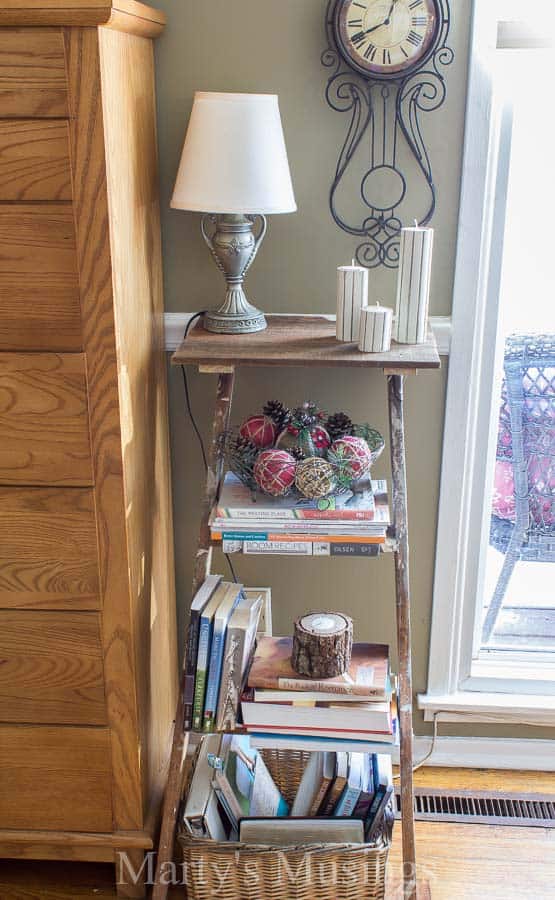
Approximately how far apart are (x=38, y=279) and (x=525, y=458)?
1.13 m

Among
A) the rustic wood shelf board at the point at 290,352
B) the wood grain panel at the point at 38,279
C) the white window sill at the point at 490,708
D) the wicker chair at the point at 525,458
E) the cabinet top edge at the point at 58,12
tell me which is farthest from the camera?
the white window sill at the point at 490,708

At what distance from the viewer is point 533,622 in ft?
6.93

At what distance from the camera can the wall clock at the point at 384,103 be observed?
157cm

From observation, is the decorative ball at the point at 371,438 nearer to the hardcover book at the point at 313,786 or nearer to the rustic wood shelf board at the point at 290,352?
the rustic wood shelf board at the point at 290,352

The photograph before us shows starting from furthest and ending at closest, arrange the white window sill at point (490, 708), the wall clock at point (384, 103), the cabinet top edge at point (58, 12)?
the white window sill at point (490, 708)
the wall clock at point (384, 103)
the cabinet top edge at point (58, 12)

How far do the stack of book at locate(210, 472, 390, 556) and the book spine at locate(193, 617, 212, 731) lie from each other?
16cm

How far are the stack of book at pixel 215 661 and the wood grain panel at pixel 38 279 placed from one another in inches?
20.8

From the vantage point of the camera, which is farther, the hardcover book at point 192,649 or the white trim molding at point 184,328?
the white trim molding at point 184,328

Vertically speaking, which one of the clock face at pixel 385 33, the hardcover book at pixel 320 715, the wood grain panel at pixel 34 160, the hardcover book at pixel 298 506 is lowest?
the hardcover book at pixel 320 715

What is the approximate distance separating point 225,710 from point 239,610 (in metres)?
0.18

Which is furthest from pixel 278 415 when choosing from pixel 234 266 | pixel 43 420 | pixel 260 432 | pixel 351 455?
pixel 43 420

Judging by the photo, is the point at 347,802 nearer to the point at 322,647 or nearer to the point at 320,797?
the point at 320,797

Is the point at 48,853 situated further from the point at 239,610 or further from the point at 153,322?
the point at 153,322

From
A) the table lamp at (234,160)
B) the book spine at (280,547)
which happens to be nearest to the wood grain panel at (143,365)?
the table lamp at (234,160)
